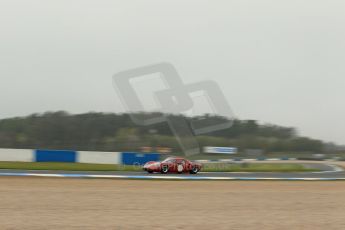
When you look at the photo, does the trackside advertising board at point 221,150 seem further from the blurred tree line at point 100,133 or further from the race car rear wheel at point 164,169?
the race car rear wheel at point 164,169

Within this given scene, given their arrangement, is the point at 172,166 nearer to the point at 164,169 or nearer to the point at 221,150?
the point at 164,169

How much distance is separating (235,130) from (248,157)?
6.94 m

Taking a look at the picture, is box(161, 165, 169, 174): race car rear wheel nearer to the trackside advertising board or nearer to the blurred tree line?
the blurred tree line

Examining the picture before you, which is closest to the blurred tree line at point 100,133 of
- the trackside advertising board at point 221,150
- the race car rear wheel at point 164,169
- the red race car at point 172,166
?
the trackside advertising board at point 221,150

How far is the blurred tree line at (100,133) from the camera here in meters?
28.3

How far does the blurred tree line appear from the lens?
2827 centimetres

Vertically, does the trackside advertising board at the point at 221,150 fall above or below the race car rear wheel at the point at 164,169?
above

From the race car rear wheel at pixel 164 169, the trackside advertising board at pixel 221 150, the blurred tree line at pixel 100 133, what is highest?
the blurred tree line at pixel 100 133

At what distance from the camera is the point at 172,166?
17266 mm

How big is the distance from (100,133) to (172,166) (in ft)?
Result: 51.4

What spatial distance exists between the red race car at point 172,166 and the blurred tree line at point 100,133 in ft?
24.9

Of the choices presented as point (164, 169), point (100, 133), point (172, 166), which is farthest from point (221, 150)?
point (164, 169)
